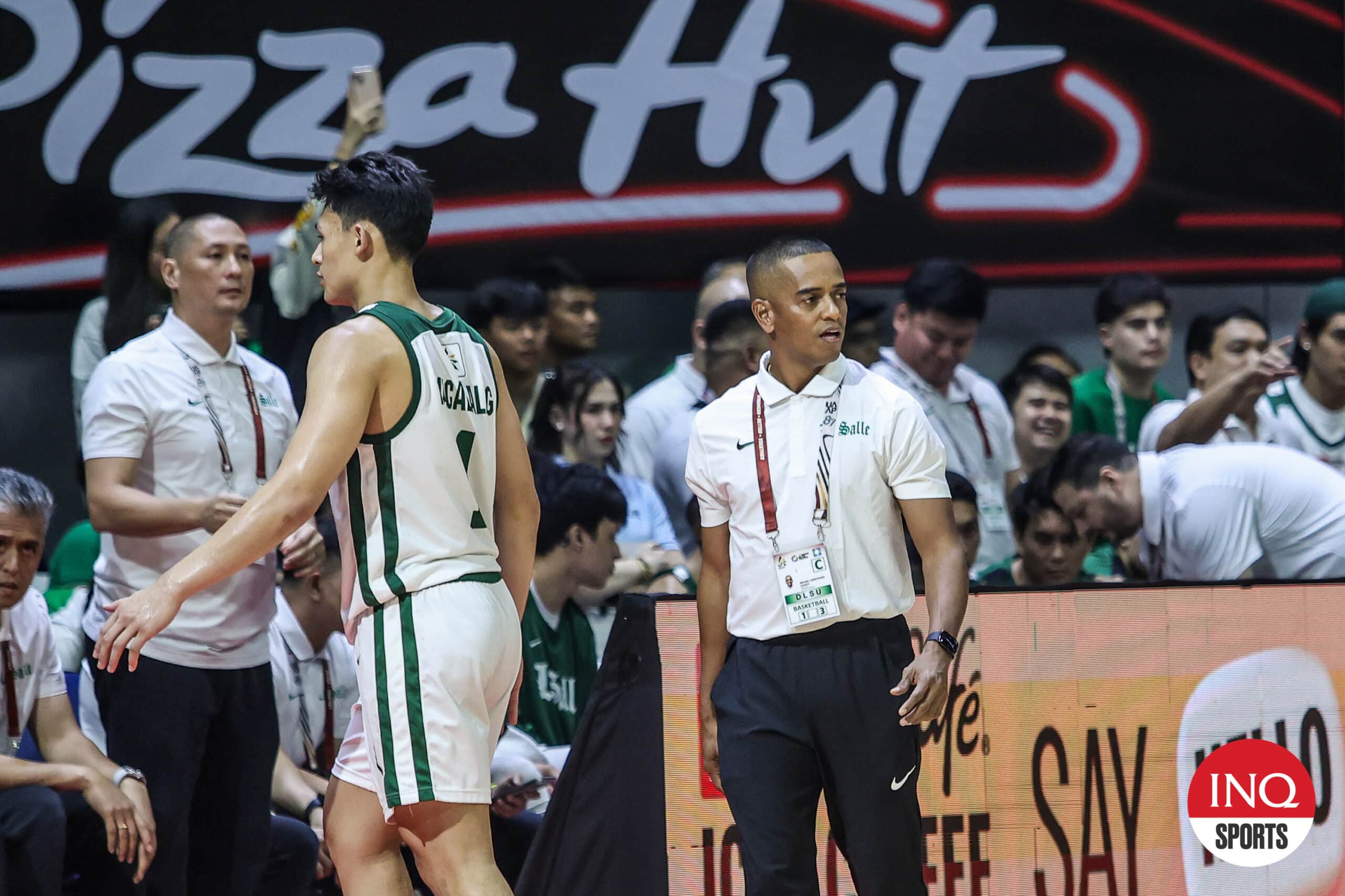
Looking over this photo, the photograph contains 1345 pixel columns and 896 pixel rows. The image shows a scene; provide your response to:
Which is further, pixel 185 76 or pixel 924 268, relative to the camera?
pixel 185 76

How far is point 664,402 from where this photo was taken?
6559 mm

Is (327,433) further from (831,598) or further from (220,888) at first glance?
(220,888)

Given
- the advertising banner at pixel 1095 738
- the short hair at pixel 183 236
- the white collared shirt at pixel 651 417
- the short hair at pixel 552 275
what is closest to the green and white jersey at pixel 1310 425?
the advertising banner at pixel 1095 738

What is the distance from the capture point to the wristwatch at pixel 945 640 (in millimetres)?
3693

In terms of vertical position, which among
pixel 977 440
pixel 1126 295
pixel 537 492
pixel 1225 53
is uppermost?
pixel 1225 53

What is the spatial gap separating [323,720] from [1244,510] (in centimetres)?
296

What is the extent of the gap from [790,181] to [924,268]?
3.67 ft

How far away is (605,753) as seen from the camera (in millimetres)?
4547

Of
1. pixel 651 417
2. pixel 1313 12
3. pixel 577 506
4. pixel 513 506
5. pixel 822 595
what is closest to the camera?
pixel 513 506

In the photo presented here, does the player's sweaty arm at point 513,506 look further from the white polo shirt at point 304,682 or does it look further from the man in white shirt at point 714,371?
the man in white shirt at point 714,371

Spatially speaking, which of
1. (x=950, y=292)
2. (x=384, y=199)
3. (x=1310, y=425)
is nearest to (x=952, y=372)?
(x=950, y=292)

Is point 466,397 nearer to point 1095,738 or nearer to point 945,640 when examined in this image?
point 945,640

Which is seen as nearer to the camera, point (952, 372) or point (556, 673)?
point (556, 673)

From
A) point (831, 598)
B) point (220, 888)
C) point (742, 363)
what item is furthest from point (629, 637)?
point (742, 363)
